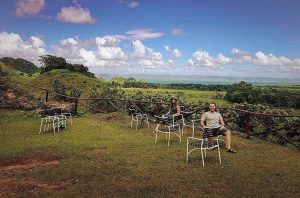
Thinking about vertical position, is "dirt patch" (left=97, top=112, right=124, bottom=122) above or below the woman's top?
below

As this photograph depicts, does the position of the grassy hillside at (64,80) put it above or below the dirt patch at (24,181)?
above

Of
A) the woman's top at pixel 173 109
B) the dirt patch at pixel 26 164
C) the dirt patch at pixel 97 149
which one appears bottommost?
the dirt patch at pixel 26 164

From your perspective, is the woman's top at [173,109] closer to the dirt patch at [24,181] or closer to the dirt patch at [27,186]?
the dirt patch at [24,181]

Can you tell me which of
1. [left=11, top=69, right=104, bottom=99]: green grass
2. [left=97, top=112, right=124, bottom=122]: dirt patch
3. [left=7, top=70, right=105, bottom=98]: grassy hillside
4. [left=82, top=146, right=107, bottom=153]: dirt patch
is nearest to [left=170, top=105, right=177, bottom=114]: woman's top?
[left=82, top=146, right=107, bottom=153]: dirt patch

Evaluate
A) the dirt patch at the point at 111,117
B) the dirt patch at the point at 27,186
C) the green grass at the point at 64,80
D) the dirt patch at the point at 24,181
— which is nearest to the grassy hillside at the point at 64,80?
the green grass at the point at 64,80

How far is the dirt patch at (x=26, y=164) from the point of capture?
9836 millimetres

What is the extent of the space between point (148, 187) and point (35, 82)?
3488 centimetres

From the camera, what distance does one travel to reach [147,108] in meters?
21.8

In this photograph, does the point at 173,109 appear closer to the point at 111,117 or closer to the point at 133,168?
the point at 133,168

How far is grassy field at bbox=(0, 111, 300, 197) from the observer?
7840 mm

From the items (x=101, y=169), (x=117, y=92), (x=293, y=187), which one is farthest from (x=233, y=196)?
(x=117, y=92)

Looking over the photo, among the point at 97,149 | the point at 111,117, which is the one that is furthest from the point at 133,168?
the point at 111,117

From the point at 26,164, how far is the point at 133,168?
11.0 ft

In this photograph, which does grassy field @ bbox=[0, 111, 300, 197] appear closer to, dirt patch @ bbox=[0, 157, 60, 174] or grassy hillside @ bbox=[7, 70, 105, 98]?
dirt patch @ bbox=[0, 157, 60, 174]
